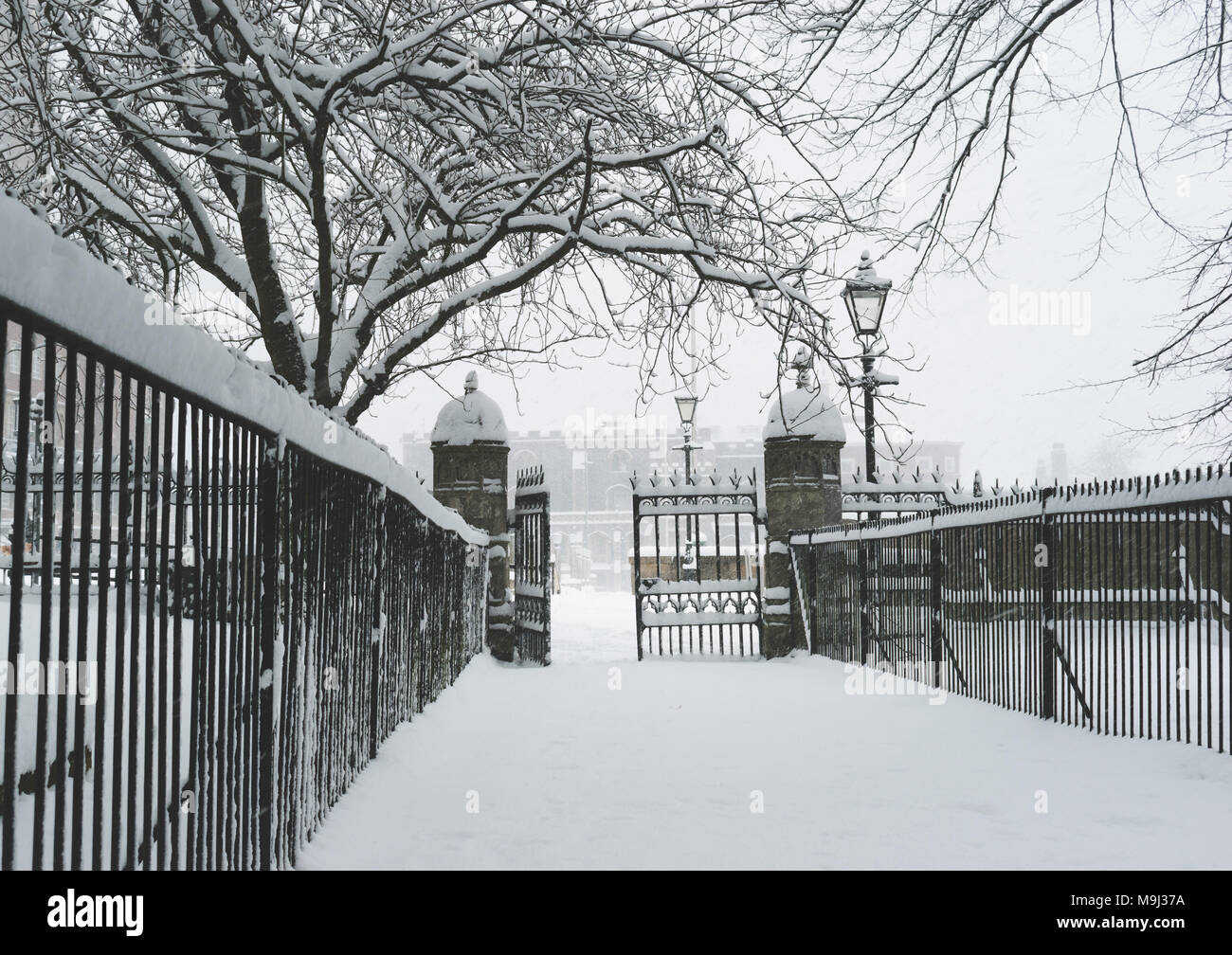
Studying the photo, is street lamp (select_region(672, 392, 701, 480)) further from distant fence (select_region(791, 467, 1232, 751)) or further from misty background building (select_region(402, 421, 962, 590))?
misty background building (select_region(402, 421, 962, 590))

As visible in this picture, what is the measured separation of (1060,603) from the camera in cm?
696

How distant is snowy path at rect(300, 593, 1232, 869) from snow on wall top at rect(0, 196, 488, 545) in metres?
1.79

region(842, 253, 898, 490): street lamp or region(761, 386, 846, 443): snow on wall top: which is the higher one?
region(842, 253, 898, 490): street lamp

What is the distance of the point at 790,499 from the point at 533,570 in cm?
345

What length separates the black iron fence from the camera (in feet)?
6.17

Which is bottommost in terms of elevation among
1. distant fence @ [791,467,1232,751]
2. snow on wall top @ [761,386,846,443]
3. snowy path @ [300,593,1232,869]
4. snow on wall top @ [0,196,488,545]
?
snowy path @ [300,593,1232,869]

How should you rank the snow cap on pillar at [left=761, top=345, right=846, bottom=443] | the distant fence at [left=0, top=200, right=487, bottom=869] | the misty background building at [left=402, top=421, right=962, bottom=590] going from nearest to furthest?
the distant fence at [left=0, top=200, right=487, bottom=869] < the snow cap on pillar at [left=761, top=345, right=846, bottom=443] < the misty background building at [left=402, top=421, right=962, bottom=590]

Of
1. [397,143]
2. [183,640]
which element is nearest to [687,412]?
[397,143]

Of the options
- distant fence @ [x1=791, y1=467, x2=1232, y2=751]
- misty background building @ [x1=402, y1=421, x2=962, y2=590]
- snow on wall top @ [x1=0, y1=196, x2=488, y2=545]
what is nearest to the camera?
snow on wall top @ [x1=0, y1=196, x2=488, y2=545]

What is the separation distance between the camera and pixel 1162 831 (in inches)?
169

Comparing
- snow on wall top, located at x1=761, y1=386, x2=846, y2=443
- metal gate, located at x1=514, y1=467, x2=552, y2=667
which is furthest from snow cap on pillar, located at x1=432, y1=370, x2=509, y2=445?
snow on wall top, located at x1=761, y1=386, x2=846, y2=443
